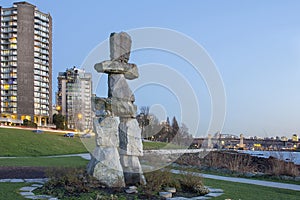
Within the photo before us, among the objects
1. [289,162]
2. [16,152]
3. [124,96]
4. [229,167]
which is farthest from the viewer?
[16,152]

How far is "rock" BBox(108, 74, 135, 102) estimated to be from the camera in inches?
353

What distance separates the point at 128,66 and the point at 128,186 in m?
3.29

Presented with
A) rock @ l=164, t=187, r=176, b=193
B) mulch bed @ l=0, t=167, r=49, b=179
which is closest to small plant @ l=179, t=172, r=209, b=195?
rock @ l=164, t=187, r=176, b=193

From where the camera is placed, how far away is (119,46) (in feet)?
30.1

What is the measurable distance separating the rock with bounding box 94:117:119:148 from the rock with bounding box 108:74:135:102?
27.5 inches

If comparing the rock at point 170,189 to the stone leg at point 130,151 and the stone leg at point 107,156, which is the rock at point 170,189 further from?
the stone leg at point 107,156

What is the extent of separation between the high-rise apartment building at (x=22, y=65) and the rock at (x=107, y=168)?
86.5 meters

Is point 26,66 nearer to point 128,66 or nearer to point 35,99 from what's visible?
point 35,99

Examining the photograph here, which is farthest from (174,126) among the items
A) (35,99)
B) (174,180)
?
(35,99)

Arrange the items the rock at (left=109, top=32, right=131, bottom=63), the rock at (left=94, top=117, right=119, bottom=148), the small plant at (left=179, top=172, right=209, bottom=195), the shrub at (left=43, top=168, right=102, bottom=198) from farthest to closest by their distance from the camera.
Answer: the rock at (left=109, top=32, right=131, bottom=63)
the small plant at (left=179, top=172, right=209, bottom=195)
the rock at (left=94, top=117, right=119, bottom=148)
the shrub at (left=43, top=168, right=102, bottom=198)

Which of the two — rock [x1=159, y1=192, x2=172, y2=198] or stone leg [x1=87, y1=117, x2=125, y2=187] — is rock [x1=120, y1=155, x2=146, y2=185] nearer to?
stone leg [x1=87, y1=117, x2=125, y2=187]

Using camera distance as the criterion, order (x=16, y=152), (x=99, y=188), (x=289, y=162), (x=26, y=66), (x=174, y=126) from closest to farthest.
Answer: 1. (x=99, y=188)
2. (x=289, y=162)
3. (x=16, y=152)
4. (x=174, y=126)
5. (x=26, y=66)

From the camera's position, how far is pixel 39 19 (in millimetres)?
96562

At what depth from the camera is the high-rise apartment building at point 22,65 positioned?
297ft
